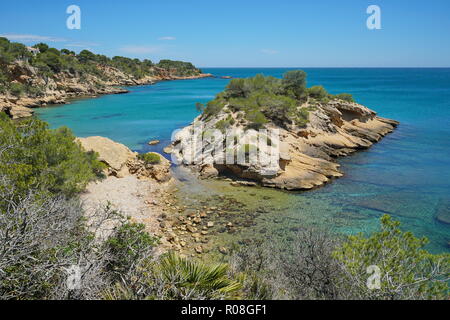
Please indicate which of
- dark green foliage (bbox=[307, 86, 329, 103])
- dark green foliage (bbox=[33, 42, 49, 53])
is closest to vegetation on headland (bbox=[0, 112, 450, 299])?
dark green foliage (bbox=[307, 86, 329, 103])

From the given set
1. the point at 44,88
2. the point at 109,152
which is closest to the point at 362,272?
the point at 109,152

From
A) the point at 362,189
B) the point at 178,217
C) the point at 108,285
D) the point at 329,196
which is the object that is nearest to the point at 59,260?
the point at 108,285

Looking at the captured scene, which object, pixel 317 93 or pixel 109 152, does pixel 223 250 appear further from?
pixel 317 93

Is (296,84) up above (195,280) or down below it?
above

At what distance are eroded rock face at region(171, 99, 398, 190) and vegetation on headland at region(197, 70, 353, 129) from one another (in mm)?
992

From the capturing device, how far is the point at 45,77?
56.7 metres

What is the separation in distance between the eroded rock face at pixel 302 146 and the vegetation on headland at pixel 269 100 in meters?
0.99

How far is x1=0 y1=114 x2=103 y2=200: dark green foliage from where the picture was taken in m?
9.13

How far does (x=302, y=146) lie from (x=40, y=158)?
19119 millimetres

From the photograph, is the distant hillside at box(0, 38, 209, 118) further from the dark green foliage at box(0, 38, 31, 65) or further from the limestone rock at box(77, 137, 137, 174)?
the limestone rock at box(77, 137, 137, 174)

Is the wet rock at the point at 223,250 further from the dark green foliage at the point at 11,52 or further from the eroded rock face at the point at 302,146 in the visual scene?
the dark green foliage at the point at 11,52

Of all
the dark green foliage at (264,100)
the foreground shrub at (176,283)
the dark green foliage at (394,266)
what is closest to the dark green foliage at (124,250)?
the foreground shrub at (176,283)
